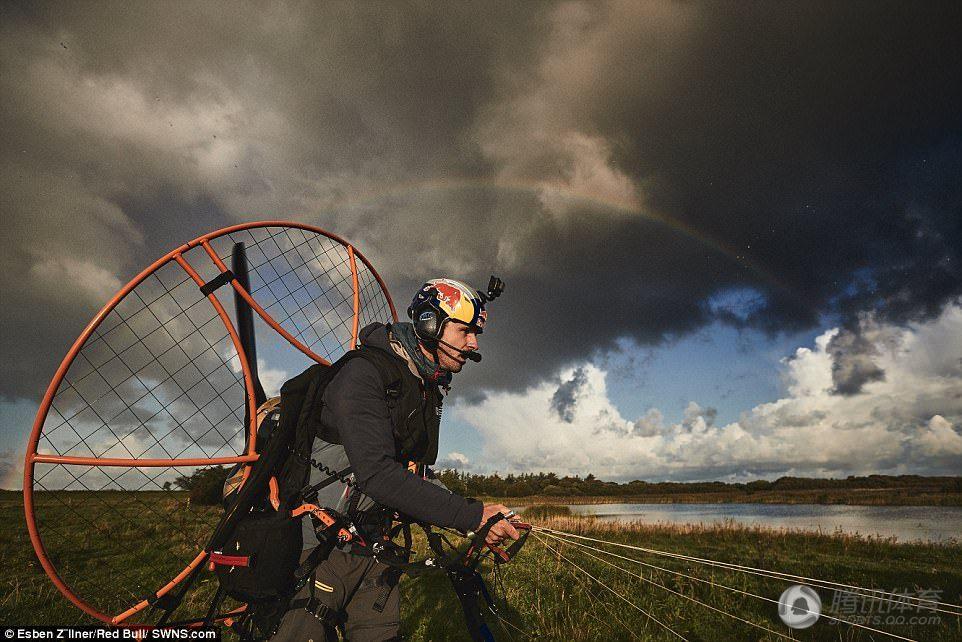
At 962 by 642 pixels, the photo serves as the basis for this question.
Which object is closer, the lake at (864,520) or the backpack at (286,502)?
the backpack at (286,502)

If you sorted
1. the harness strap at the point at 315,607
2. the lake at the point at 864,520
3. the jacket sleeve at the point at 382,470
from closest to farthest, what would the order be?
the jacket sleeve at the point at 382,470 < the harness strap at the point at 315,607 < the lake at the point at 864,520

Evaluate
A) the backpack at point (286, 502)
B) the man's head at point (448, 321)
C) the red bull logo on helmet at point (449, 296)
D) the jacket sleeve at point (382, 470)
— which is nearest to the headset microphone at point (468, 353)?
the man's head at point (448, 321)

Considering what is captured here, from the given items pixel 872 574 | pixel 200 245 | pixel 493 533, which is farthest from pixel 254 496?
pixel 872 574

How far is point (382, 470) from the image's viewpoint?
146 inches

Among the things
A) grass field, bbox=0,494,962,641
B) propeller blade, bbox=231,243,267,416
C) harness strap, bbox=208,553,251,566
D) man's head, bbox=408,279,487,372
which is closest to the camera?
harness strap, bbox=208,553,251,566

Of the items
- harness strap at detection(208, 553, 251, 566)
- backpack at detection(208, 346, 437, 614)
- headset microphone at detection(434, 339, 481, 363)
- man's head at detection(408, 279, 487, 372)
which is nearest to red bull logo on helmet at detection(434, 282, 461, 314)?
man's head at detection(408, 279, 487, 372)

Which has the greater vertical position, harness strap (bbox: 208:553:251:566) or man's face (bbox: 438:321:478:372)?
man's face (bbox: 438:321:478:372)

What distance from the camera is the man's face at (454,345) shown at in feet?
16.1

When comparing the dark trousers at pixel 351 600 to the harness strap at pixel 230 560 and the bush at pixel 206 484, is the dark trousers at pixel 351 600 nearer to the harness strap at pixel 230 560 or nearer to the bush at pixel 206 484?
the harness strap at pixel 230 560

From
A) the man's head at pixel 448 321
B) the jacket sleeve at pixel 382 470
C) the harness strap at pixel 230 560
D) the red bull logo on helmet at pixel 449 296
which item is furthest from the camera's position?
A: the red bull logo on helmet at pixel 449 296

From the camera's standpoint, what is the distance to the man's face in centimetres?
491

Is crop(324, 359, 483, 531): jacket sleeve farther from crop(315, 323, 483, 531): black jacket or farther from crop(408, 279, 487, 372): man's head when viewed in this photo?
crop(408, 279, 487, 372): man's head

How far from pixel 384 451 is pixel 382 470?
165 millimetres

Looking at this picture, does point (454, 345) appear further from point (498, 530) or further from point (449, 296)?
point (498, 530)
